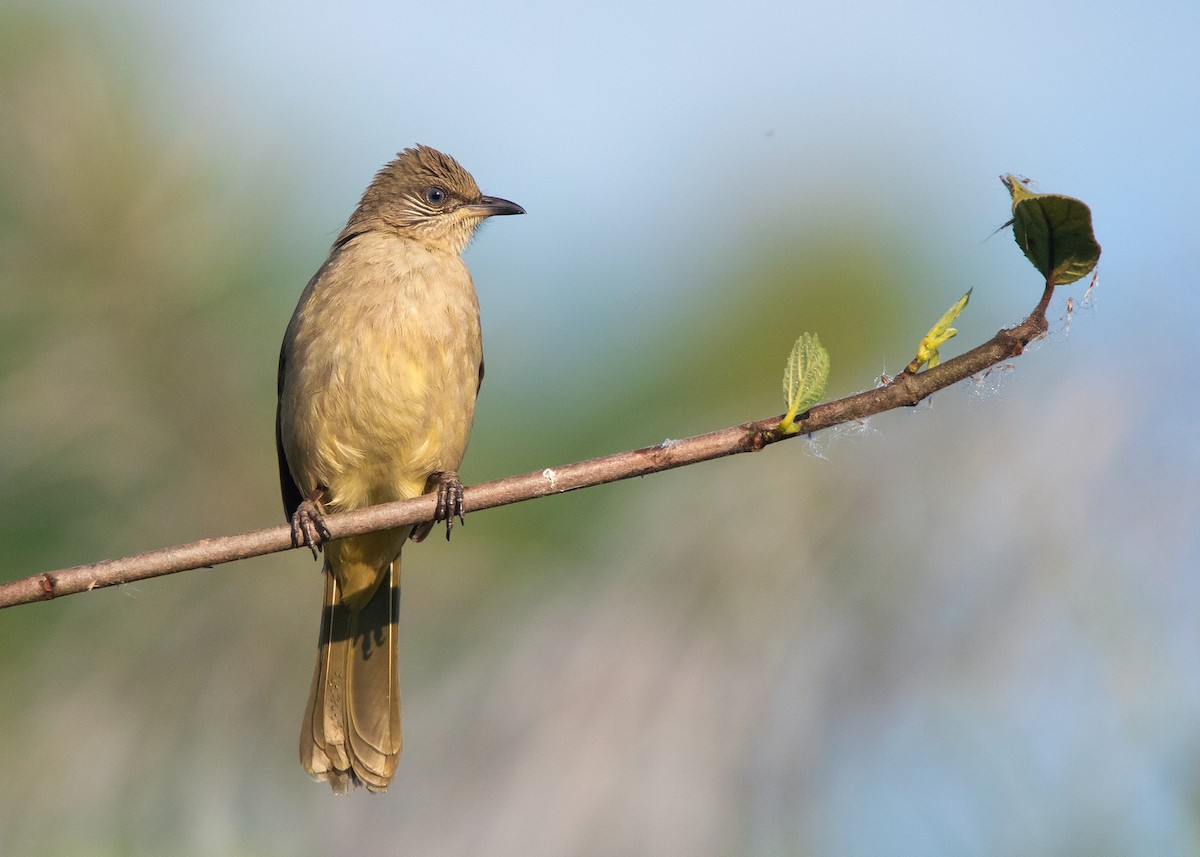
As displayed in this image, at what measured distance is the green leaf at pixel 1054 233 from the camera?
232 centimetres

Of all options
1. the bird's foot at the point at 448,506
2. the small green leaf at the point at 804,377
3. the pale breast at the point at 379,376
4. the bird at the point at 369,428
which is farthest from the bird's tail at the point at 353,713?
the small green leaf at the point at 804,377

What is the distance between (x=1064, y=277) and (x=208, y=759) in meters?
5.52

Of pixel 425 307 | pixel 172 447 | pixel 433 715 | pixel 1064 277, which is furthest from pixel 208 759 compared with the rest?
pixel 1064 277

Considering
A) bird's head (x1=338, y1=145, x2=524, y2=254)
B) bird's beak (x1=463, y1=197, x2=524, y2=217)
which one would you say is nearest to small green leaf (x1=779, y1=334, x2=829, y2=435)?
bird's head (x1=338, y1=145, x2=524, y2=254)

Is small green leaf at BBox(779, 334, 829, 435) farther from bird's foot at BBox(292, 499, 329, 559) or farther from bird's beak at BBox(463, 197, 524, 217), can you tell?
bird's beak at BBox(463, 197, 524, 217)

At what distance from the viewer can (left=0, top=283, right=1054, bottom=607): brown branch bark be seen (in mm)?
2459

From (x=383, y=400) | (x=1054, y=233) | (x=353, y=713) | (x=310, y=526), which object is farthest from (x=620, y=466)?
(x=353, y=713)

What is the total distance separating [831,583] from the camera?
23.0 feet

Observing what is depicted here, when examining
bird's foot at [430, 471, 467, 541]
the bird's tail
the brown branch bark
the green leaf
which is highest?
the green leaf

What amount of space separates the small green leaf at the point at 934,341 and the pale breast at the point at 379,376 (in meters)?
2.59

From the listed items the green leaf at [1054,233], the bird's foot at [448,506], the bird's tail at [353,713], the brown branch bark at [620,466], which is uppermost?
the green leaf at [1054,233]

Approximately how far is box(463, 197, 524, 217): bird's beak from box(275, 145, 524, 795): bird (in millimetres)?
325

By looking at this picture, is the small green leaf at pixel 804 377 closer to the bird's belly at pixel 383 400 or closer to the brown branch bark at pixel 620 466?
the brown branch bark at pixel 620 466

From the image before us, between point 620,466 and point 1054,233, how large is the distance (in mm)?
1045
